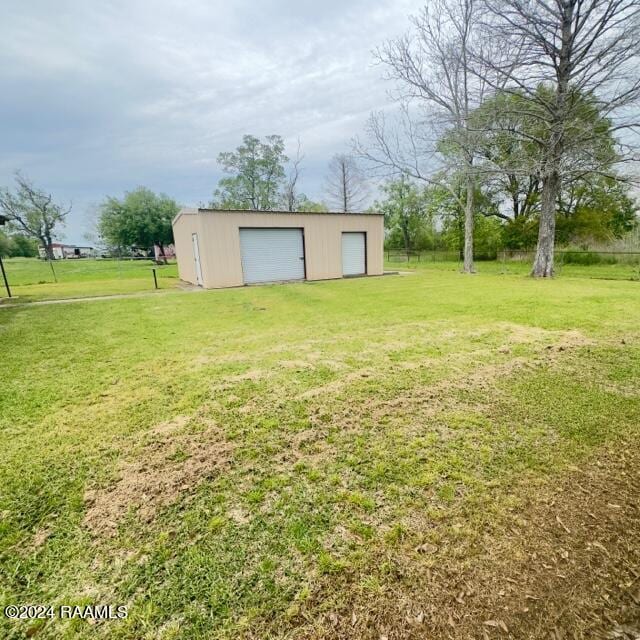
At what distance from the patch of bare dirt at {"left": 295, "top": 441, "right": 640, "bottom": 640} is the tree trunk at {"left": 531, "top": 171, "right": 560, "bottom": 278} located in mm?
13310

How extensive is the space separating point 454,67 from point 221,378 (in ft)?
51.2

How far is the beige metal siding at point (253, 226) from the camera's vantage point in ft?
37.0

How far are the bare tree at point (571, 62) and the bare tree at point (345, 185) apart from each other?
19.0 m

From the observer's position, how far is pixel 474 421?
2594mm

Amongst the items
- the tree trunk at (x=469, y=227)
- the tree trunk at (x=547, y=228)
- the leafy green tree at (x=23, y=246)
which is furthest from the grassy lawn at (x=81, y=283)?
the leafy green tree at (x=23, y=246)

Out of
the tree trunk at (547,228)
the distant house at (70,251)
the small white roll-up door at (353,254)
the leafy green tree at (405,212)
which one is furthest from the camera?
the distant house at (70,251)

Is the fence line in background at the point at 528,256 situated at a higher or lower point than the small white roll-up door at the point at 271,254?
lower

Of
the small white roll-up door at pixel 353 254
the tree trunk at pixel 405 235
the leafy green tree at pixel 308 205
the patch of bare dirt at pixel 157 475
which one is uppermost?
the leafy green tree at pixel 308 205

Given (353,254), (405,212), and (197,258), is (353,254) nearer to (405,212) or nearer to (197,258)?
(197,258)

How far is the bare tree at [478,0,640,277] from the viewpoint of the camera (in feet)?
32.6

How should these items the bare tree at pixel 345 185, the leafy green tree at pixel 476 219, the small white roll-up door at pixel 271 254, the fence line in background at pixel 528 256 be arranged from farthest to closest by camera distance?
the bare tree at pixel 345 185, the leafy green tree at pixel 476 219, the fence line in background at pixel 528 256, the small white roll-up door at pixel 271 254

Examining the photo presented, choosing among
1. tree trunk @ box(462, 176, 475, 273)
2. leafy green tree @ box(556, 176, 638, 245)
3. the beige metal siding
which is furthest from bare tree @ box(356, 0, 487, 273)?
leafy green tree @ box(556, 176, 638, 245)

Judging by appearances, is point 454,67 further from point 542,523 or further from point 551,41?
point 542,523

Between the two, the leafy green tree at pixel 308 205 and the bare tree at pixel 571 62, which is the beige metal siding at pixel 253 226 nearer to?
the bare tree at pixel 571 62
